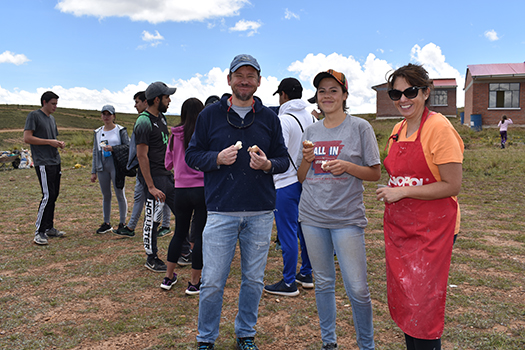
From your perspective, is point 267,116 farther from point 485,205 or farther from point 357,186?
point 485,205

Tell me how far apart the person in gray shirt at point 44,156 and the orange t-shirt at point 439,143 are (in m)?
5.86

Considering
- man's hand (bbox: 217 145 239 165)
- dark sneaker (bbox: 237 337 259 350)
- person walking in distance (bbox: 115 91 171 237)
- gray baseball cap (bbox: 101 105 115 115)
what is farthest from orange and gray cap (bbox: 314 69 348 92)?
gray baseball cap (bbox: 101 105 115 115)

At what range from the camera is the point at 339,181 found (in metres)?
2.70

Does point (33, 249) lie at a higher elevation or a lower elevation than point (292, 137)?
lower

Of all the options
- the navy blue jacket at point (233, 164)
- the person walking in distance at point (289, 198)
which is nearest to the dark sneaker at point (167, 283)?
the person walking in distance at point (289, 198)

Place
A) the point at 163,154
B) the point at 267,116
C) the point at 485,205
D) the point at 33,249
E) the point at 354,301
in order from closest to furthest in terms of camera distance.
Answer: the point at 354,301
the point at 267,116
the point at 163,154
the point at 33,249
the point at 485,205

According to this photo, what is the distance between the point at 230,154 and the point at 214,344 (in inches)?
63.7

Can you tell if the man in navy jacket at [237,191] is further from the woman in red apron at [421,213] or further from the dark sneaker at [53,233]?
the dark sneaker at [53,233]

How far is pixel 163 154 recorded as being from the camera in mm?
4742

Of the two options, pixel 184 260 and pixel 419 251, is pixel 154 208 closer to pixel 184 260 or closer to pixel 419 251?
pixel 184 260

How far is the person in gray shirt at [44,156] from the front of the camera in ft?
20.0

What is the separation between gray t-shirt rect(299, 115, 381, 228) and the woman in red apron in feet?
1.19

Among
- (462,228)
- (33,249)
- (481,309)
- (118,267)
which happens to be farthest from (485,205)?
(33,249)

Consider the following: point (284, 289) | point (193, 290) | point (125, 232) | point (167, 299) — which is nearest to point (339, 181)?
point (284, 289)
